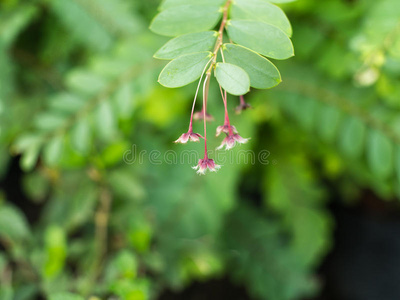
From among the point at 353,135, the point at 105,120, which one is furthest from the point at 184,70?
the point at 353,135

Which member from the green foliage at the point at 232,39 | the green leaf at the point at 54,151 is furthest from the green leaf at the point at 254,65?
the green leaf at the point at 54,151

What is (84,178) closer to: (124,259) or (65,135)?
(65,135)

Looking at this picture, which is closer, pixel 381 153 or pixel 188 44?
pixel 188 44

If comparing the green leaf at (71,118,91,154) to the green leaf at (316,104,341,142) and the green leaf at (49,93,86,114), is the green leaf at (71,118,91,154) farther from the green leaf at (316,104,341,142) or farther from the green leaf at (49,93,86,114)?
the green leaf at (316,104,341,142)

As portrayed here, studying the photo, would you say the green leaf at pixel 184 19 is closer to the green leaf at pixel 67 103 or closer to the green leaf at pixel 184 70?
the green leaf at pixel 184 70

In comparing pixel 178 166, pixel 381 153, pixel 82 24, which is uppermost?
pixel 82 24

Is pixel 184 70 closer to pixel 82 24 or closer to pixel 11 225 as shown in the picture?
pixel 11 225
